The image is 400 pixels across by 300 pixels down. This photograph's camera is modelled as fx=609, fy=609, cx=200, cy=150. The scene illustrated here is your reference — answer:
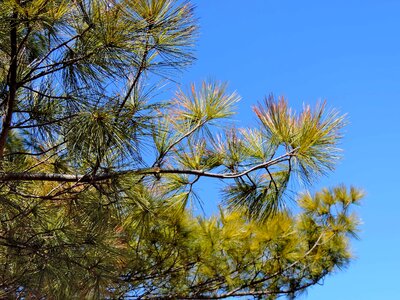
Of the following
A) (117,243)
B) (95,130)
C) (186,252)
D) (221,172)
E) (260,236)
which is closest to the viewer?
(95,130)

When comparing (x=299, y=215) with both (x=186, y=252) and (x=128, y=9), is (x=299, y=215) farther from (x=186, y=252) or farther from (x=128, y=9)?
(x=128, y=9)

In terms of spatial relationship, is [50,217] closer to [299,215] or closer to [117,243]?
[117,243]

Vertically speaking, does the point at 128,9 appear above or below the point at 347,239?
below

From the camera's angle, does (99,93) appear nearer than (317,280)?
Yes

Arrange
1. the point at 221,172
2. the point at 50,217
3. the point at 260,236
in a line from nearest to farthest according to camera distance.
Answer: the point at 221,172 → the point at 50,217 → the point at 260,236

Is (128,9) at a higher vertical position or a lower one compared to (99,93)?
higher

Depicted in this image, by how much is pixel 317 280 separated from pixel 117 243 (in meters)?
1.62

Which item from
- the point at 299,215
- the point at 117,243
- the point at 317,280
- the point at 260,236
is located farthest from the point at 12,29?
the point at 317,280

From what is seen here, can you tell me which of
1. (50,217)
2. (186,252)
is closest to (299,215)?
(186,252)

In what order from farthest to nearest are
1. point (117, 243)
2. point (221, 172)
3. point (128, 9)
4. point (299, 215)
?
point (299, 215) < point (117, 243) < point (221, 172) < point (128, 9)

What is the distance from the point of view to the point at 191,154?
1.83 m

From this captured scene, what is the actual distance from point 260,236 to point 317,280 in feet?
2.28

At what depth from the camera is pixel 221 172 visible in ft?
5.98

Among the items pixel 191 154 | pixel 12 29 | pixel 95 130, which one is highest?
pixel 12 29
